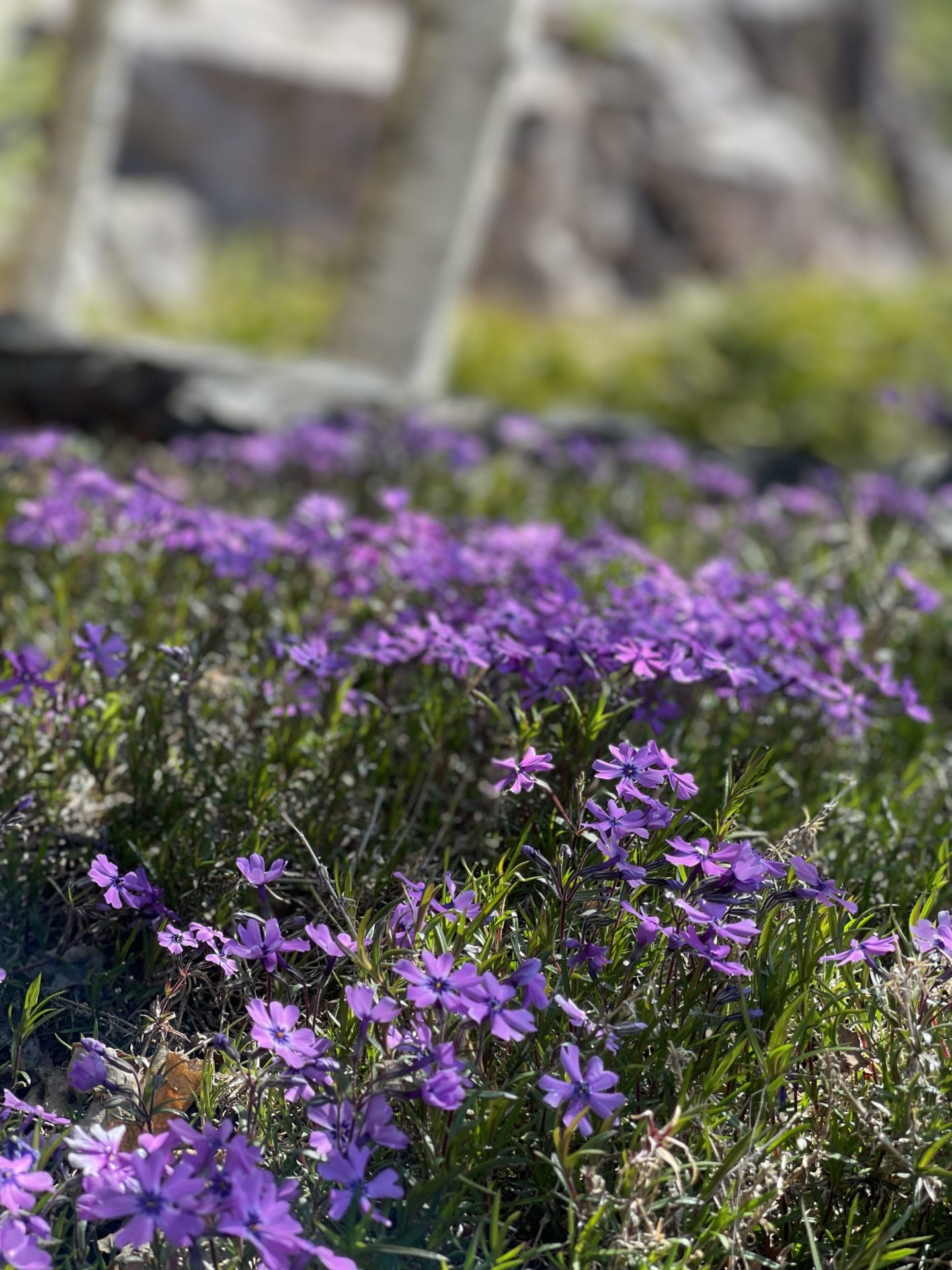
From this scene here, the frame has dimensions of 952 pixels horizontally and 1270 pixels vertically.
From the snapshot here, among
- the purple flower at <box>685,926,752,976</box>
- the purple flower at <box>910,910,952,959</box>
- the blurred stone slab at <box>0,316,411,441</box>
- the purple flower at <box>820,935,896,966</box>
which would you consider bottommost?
the blurred stone slab at <box>0,316,411,441</box>

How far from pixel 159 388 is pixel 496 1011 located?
5.20 m

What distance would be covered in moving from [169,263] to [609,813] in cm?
1912

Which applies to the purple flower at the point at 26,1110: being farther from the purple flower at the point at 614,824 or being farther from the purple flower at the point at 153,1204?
the purple flower at the point at 614,824

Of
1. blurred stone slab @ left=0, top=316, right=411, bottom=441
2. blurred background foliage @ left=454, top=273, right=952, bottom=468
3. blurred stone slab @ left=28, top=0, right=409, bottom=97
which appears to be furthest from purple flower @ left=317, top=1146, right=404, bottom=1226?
blurred stone slab @ left=28, top=0, right=409, bottom=97

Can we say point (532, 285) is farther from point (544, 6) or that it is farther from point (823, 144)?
point (823, 144)

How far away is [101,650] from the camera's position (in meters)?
2.24

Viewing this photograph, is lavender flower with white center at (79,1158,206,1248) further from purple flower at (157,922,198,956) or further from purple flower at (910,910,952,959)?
purple flower at (910,910,952,959)

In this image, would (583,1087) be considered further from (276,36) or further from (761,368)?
(276,36)

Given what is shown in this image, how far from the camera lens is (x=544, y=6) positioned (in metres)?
23.2

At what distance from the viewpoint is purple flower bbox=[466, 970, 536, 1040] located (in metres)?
1.46

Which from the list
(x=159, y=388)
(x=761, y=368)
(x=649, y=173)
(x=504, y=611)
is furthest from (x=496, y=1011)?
(x=649, y=173)

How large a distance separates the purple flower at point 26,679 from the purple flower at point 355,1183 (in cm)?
110

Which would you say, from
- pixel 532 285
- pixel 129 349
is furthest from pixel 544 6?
pixel 129 349

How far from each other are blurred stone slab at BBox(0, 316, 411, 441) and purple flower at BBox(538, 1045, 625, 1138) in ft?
14.8
